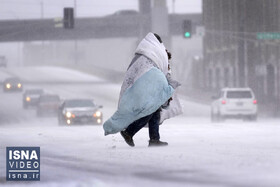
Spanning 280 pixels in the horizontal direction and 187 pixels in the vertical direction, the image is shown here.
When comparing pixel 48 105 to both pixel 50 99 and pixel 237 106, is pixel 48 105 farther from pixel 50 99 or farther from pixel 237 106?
pixel 237 106

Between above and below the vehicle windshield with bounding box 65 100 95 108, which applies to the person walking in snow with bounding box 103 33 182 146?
above

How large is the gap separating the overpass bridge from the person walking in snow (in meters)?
102

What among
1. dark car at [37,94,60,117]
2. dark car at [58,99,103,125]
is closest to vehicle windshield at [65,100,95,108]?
dark car at [58,99,103,125]

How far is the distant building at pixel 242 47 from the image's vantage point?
231ft

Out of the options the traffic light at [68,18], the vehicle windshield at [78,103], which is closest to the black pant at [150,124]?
the vehicle windshield at [78,103]

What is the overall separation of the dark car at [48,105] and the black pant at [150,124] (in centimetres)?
3799

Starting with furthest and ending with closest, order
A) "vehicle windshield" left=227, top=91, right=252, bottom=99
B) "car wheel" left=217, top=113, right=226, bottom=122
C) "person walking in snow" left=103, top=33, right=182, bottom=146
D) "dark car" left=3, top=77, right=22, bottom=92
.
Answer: "dark car" left=3, top=77, right=22, bottom=92, "car wheel" left=217, top=113, right=226, bottom=122, "vehicle windshield" left=227, top=91, right=252, bottom=99, "person walking in snow" left=103, top=33, right=182, bottom=146

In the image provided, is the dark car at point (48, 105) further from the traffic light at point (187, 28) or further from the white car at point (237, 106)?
the white car at point (237, 106)

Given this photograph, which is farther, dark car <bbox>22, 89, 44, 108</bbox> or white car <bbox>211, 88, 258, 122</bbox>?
dark car <bbox>22, 89, 44, 108</bbox>

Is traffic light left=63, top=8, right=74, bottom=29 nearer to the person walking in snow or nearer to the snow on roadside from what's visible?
the person walking in snow

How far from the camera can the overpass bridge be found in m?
120

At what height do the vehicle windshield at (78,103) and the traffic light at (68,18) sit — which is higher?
the traffic light at (68,18)

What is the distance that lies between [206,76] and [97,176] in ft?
300

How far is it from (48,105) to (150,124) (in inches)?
1510
